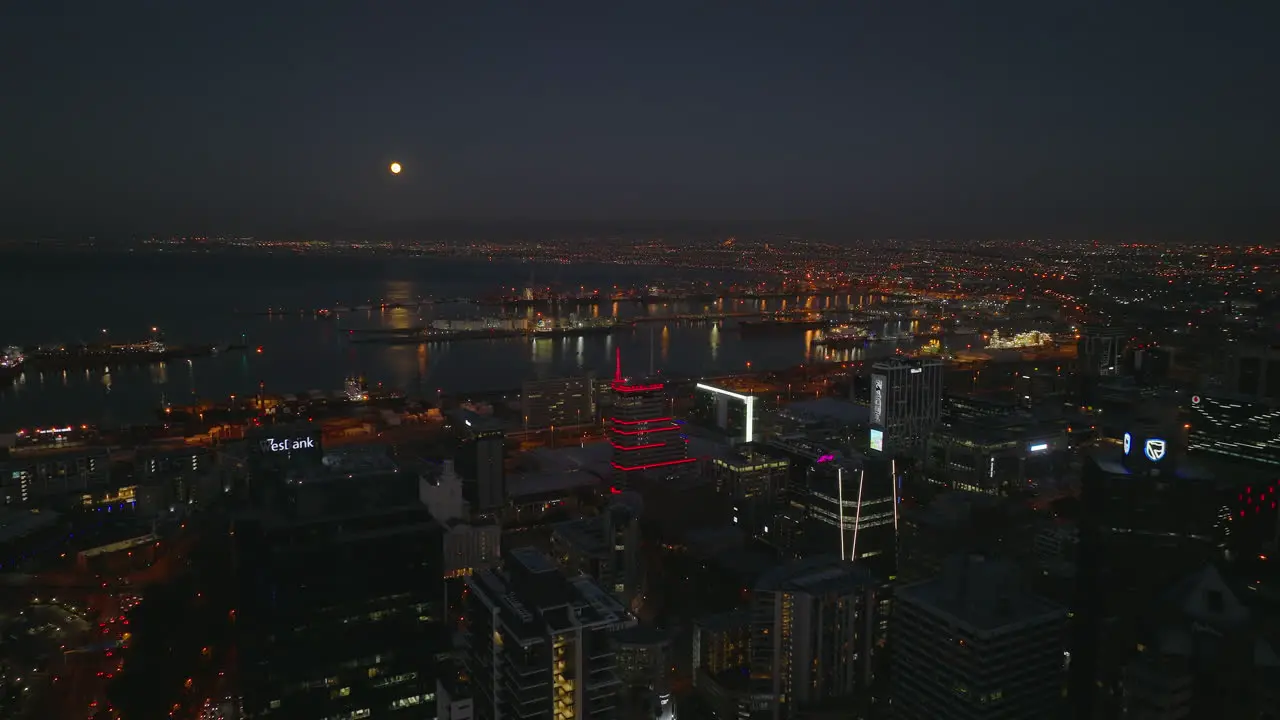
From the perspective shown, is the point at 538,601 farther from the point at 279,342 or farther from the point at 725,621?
the point at 279,342

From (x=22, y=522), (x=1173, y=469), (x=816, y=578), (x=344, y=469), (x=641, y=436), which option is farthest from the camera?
(x=641, y=436)

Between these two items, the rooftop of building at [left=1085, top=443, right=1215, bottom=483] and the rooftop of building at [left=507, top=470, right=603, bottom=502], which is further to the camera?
the rooftop of building at [left=507, top=470, right=603, bottom=502]

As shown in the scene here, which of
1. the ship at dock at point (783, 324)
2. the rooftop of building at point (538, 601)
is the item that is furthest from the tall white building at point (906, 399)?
the ship at dock at point (783, 324)

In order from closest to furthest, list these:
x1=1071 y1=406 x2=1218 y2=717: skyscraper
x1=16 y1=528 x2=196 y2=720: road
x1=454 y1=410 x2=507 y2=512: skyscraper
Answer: x1=16 y1=528 x2=196 y2=720: road < x1=1071 y1=406 x2=1218 y2=717: skyscraper < x1=454 y1=410 x2=507 y2=512: skyscraper

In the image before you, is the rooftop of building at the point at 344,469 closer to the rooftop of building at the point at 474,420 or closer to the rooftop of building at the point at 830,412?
the rooftop of building at the point at 474,420

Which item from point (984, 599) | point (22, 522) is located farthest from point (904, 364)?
point (22, 522)

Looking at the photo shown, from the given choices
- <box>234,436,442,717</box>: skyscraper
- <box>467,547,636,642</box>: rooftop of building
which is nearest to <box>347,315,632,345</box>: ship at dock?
<box>234,436,442,717</box>: skyscraper

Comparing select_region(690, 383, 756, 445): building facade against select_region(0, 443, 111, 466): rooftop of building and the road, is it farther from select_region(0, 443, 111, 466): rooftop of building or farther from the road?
select_region(0, 443, 111, 466): rooftop of building
